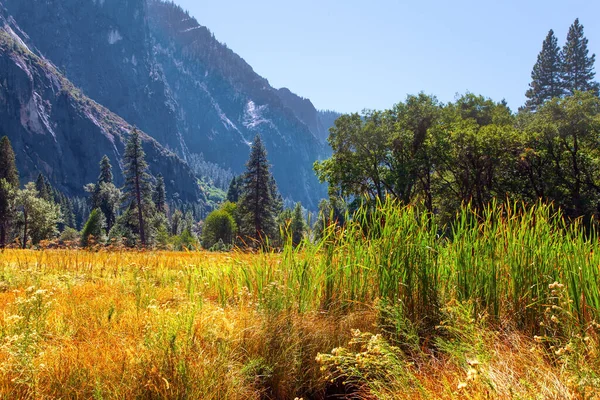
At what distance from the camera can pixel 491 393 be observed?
2.32 m

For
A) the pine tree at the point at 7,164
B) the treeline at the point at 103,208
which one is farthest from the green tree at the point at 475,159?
the pine tree at the point at 7,164

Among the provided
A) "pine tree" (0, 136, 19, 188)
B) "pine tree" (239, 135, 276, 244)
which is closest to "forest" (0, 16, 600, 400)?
"pine tree" (239, 135, 276, 244)

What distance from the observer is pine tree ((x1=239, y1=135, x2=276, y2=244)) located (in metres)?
44.6

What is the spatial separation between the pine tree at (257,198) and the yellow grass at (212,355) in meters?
39.3

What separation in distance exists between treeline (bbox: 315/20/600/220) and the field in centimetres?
1604

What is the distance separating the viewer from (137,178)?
44.7 m

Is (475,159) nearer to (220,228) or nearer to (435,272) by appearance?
(435,272)

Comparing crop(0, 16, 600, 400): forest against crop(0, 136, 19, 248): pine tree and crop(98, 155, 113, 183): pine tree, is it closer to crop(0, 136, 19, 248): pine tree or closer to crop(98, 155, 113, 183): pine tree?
crop(0, 136, 19, 248): pine tree

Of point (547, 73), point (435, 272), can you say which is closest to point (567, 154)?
point (435, 272)

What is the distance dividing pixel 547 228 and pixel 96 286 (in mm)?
7135

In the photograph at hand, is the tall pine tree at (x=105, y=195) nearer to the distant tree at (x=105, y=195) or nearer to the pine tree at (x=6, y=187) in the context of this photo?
the distant tree at (x=105, y=195)

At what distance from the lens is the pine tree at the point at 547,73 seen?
182ft

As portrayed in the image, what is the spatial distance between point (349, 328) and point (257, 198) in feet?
133

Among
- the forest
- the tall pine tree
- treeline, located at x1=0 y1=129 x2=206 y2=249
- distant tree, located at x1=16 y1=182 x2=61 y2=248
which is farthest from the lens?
the tall pine tree
